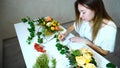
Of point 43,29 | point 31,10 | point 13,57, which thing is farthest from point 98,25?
point 31,10

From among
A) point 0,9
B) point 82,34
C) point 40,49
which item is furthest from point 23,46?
point 0,9

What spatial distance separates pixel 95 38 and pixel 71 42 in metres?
0.23

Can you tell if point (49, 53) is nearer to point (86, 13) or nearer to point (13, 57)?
point (86, 13)

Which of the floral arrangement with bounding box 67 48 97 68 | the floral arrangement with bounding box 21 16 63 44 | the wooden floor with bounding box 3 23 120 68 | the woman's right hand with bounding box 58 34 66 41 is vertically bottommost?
the wooden floor with bounding box 3 23 120 68

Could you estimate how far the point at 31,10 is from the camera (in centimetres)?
314

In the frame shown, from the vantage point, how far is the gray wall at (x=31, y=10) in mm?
2889

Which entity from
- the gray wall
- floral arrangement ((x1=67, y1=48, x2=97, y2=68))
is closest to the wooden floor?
the gray wall

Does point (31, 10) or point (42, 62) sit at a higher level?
point (31, 10)

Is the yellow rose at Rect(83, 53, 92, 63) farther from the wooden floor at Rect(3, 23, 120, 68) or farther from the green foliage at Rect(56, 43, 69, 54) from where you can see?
the wooden floor at Rect(3, 23, 120, 68)

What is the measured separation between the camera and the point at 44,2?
3.20 m

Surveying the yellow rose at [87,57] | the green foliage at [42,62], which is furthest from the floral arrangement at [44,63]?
the yellow rose at [87,57]

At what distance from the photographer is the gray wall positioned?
2.89 meters

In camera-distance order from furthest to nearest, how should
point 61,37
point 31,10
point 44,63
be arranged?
point 31,10, point 61,37, point 44,63

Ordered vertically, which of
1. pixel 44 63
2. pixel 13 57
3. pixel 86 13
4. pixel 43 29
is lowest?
pixel 13 57
